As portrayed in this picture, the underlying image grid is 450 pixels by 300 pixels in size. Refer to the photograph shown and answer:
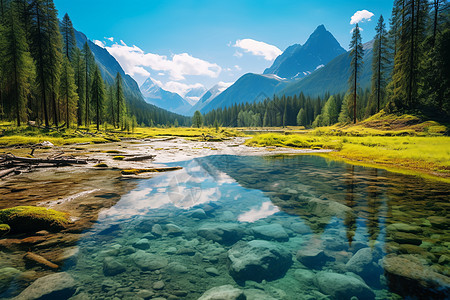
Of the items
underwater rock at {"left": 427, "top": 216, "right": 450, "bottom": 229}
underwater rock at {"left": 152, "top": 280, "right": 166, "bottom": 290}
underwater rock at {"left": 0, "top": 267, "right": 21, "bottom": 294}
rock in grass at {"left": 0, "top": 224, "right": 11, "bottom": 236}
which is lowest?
underwater rock at {"left": 152, "top": 280, "right": 166, "bottom": 290}

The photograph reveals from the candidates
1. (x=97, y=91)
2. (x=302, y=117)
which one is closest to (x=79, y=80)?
(x=97, y=91)

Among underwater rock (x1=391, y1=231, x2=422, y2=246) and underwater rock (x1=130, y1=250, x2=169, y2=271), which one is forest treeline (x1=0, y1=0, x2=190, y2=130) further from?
underwater rock (x1=391, y1=231, x2=422, y2=246)

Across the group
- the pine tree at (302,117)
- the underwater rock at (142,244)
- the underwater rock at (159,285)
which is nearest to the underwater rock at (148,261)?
the underwater rock at (142,244)

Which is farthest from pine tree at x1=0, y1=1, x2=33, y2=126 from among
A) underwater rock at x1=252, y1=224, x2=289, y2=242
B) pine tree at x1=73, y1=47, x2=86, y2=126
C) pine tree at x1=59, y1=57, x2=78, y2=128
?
underwater rock at x1=252, y1=224, x2=289, y2=242

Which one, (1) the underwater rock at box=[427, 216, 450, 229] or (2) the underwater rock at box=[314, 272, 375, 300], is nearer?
(2) the underwater rock at box=[314, 272, 375, 300]

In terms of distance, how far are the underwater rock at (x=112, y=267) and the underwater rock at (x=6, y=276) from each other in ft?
4.25

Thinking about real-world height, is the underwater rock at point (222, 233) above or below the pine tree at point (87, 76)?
below

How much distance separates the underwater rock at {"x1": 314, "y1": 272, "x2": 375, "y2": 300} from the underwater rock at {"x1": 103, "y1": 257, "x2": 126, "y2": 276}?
3605 millimetres

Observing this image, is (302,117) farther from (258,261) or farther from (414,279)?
(258,261)

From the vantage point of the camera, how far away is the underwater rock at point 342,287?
10.5 ft

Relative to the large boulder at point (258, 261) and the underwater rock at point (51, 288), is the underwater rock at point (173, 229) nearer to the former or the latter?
the large boulder at point (258, 261)

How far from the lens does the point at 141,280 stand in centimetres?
360

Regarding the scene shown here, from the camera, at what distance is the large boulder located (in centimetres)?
380

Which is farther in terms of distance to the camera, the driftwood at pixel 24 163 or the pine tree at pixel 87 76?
the pine tree at pixel 87 76
